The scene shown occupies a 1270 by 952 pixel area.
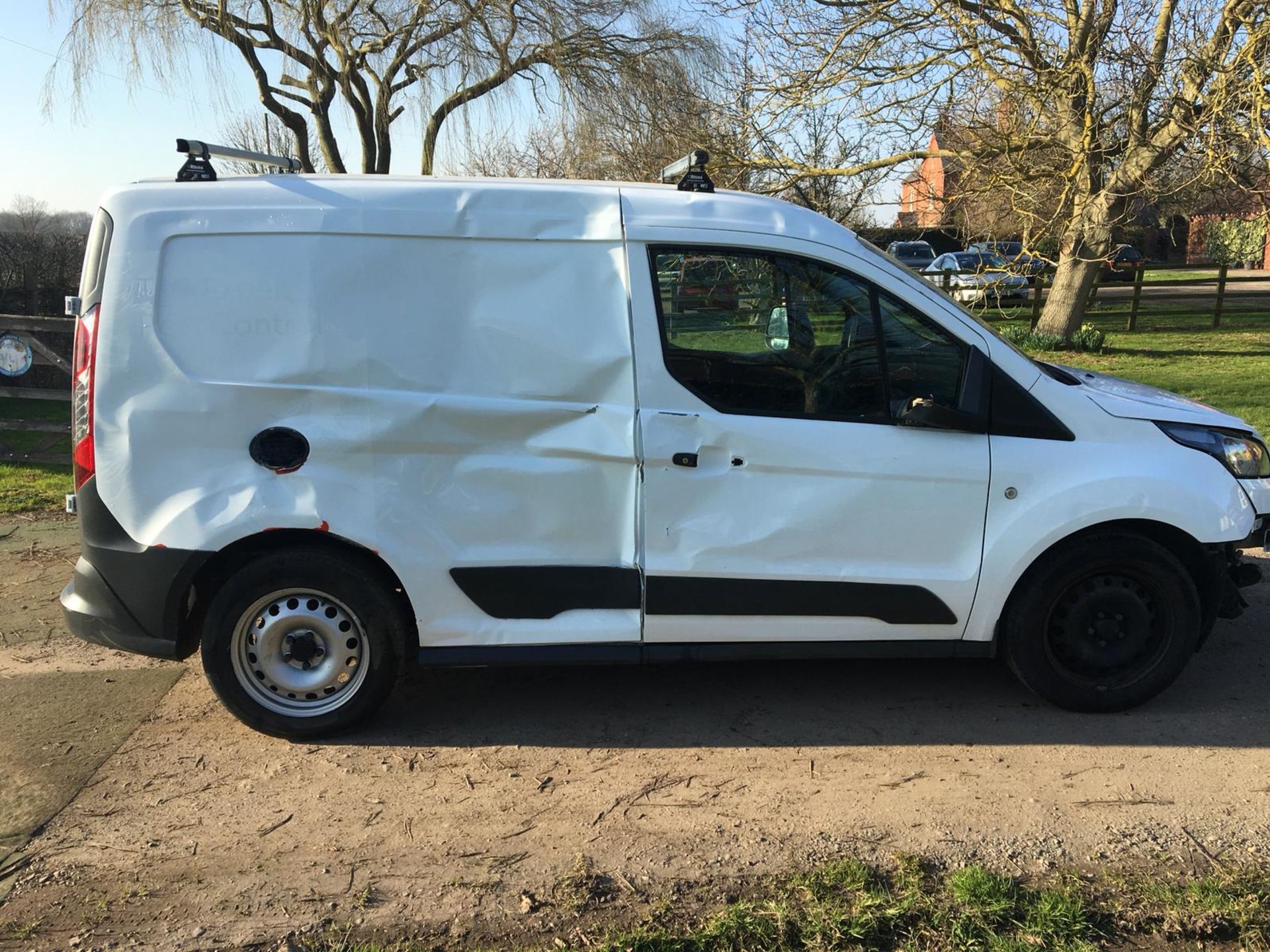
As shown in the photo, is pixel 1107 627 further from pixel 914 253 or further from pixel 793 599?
pixel 914 253

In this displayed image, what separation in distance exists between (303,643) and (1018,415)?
2958mm

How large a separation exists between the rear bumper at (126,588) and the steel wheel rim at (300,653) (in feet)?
0.86

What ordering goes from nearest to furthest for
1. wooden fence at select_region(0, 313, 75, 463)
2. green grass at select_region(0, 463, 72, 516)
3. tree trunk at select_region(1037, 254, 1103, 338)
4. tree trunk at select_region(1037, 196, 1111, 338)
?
green grass at select_region(0, 463, 72, 516), wooden fence at select_region(0, 313, 75, 463), tree trunk at select_region(1037, 196, 1111, 338), tree trunk at select_region(1037, 254, 1103, 338)

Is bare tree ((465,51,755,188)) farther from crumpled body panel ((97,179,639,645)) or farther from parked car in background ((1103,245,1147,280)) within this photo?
crumpled body panel ((97,179,639,645))

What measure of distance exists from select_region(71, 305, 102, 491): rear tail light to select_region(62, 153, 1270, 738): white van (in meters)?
0.01

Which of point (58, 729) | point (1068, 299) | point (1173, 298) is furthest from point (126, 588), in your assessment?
point (1173, 298)

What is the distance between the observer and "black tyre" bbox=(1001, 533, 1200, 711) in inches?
154

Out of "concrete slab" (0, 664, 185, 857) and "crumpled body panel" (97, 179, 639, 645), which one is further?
"crumpled body panel" (97, 179, 639, 645)

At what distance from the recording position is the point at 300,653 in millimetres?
3844

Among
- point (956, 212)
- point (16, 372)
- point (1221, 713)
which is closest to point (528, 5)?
point (956, 212)

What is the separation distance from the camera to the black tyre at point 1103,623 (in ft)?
12.8

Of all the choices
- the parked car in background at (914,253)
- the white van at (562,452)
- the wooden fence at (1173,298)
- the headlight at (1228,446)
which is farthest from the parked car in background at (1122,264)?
the white van at (562,452)

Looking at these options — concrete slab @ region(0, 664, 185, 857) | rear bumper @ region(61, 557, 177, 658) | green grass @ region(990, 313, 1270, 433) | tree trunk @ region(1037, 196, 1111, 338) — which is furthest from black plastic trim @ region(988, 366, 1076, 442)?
tree trunk @ region(1037, 196, 1111, 338)

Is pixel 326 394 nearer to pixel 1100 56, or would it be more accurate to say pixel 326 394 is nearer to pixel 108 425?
pixel 108 425
